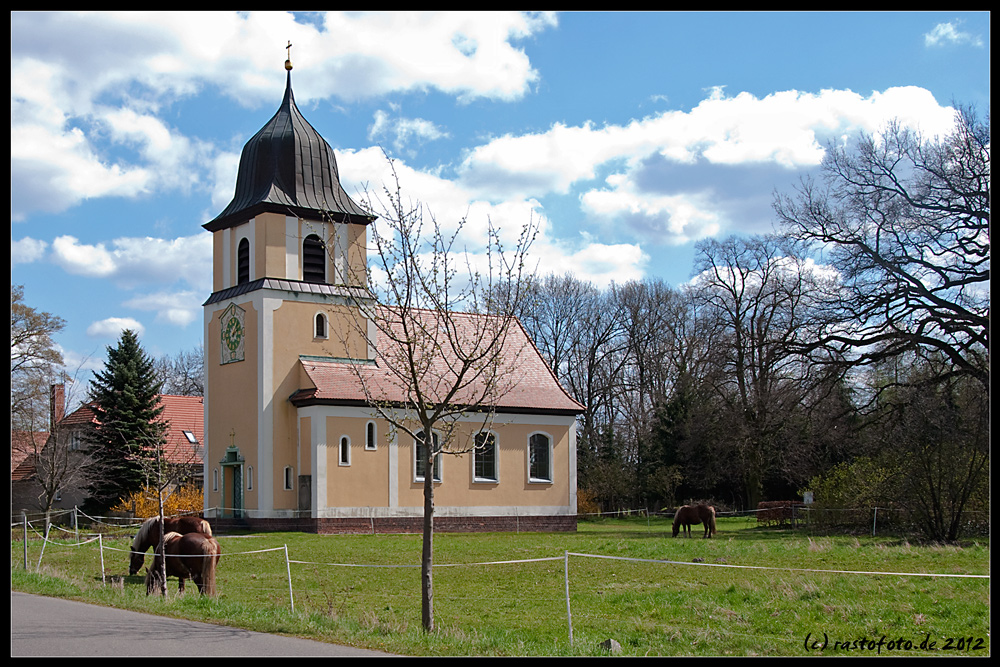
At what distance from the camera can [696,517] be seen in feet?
106

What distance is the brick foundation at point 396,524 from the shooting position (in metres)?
38.4

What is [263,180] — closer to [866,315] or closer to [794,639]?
[866,315]

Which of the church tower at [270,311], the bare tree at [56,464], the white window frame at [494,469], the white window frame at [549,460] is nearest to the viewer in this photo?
the bare tree at [56,464]

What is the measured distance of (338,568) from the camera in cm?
2248

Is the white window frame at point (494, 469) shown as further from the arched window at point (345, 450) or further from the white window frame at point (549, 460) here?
the arched window at point (345, 450)

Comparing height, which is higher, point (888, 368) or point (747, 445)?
point (888, 368)

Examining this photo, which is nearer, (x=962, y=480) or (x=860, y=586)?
(x=860, y=586)

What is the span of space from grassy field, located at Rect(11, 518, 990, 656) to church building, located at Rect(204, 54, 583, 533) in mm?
13319

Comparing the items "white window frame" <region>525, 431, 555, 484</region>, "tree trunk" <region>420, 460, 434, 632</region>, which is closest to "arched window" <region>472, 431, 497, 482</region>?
"white window frame" <region>525, 431, 555, 484</region>

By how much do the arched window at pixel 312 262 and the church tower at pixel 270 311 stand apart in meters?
0.04

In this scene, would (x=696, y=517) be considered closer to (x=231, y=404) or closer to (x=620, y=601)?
(x=620, y=601)

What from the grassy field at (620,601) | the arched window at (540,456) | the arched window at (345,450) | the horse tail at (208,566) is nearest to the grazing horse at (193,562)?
the horse tail at (208,566)

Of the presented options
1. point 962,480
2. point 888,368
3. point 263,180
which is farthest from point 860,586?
point 263,180
